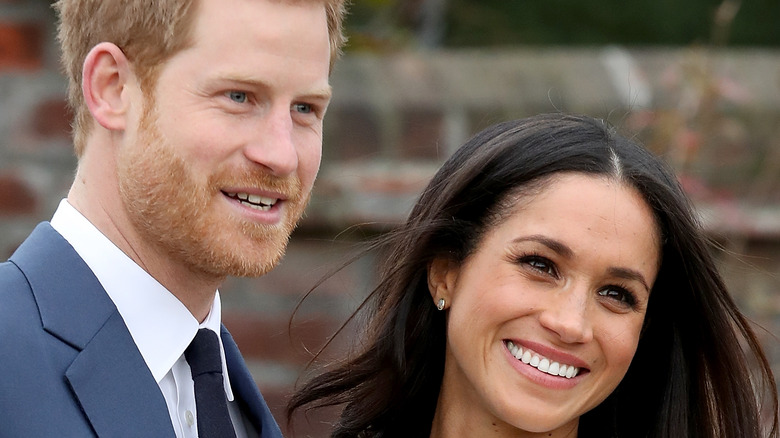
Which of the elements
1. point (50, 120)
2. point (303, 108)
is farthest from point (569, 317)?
point (50, 120)

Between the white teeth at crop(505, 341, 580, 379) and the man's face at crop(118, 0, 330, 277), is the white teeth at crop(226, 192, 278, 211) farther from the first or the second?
the white teeth at crop(505, 341, 580, 379)

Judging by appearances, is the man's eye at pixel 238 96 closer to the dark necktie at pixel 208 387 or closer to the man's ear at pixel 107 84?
the man's ear at pixel 107 84

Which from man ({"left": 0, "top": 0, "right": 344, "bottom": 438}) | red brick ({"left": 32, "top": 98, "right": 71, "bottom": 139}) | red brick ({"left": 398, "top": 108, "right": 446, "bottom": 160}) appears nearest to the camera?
man ({"left": 0, "top": 0, "right": 344, "bottom": 438})

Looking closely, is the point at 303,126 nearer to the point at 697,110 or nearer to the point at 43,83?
the point at 43,83

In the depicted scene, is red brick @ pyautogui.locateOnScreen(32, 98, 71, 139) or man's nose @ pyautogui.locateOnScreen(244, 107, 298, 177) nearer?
man's nose @ pyautogui.locateOnScreen(244, 107, 298, 177)

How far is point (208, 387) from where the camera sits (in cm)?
276

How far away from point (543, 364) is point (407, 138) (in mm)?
1918

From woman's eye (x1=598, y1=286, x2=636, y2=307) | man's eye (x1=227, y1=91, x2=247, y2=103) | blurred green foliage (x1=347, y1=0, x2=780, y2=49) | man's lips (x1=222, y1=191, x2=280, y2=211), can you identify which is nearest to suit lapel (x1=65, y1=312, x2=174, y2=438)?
man's lips (x1=222, y1=191, x2=280, y2=211)

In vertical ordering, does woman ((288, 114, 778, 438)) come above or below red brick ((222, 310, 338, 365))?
above

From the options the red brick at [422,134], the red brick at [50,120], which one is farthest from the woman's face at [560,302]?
the red brick at [50,120]

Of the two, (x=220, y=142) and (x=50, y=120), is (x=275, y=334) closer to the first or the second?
(x=50, y=120)

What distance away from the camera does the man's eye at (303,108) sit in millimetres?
2763

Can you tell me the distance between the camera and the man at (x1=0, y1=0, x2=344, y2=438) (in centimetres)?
259

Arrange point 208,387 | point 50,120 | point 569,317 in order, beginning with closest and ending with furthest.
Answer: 1. point 208,387
2. point 569,317
3. point 50,120
